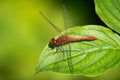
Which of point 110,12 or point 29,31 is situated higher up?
point 29,31

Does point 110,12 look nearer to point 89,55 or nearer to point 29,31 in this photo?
point 89,55

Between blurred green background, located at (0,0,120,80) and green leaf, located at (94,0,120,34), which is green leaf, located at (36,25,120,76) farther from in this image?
blurred green background, located at (0,0,120,80)

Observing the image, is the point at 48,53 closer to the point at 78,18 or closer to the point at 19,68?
the point at 19,68

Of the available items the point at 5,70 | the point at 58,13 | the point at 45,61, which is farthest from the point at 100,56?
the point at 58,13

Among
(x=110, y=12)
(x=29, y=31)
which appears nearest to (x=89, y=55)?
(x=110, y=12)

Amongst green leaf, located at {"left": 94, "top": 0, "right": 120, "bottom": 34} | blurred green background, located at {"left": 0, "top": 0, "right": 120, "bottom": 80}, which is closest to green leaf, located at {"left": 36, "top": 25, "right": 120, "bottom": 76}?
green leaf, located at {"left": 94, "top": 0, "right": 120, "bottom": 34}

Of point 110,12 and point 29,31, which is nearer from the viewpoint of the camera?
point 110,12

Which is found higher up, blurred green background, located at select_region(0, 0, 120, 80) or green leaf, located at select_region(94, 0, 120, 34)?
blurred green background, located at select_region(0, 0, 120, 80)
